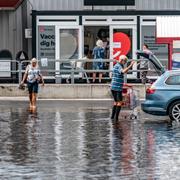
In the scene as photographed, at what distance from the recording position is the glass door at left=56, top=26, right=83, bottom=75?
33.8 metres

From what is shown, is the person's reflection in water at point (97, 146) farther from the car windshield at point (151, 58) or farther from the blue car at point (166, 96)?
the car windshield at point (151, 58)

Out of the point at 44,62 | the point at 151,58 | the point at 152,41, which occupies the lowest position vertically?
the point at 44,62

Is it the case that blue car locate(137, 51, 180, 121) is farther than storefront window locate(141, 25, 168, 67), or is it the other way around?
storefront window locate(141, 25, 168, 67)

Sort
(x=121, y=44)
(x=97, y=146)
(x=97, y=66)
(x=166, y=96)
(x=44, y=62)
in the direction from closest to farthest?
(x=97, y=146), (x=166, y=96), (x=44, y=62), (x=97, y=66), (x=121, y=44)

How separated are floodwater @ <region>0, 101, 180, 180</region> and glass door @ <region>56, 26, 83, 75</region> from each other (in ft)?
32.8

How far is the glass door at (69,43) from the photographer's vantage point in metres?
33.8

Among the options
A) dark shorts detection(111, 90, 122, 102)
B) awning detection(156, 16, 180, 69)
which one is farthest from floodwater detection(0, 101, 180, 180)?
awning detection(156, 16, 180, 69)

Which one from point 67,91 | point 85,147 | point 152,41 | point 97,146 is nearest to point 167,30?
point 152,41

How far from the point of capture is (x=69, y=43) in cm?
3391

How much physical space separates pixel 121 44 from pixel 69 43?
84.8 inches

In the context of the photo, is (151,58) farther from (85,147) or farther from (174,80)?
(85,147)

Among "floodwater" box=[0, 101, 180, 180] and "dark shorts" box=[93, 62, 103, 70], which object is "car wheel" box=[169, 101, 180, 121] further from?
"dark shorts" box=[93, 62, 103, 70]

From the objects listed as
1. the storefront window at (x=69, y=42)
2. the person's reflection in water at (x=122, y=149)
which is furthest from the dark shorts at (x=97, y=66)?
the person's reflection in water at (x=122, y=149)

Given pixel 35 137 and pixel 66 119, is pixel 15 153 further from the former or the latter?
pixel 66 119
